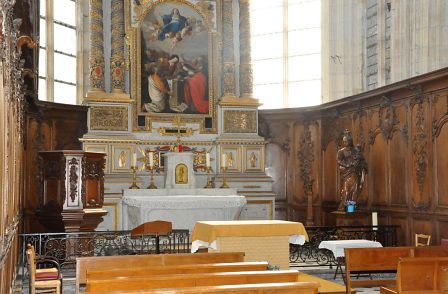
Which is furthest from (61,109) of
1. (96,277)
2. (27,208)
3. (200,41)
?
(96,277)

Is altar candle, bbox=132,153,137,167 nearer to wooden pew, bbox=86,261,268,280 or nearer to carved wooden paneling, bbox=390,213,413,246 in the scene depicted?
carved wooden paneling, bbox=390,213,413,246

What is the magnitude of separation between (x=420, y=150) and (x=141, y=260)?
681 centimetres

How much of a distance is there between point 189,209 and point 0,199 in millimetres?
8777

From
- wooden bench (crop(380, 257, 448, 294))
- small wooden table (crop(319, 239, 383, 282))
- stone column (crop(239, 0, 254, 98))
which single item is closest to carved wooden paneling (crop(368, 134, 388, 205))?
small wooden table (crop(319, 239, 383, 282))

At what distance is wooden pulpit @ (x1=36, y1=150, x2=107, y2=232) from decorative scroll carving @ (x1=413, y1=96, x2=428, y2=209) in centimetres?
570

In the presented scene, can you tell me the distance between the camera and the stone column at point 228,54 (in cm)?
1658

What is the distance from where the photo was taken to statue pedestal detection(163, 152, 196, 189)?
1532 centimetres

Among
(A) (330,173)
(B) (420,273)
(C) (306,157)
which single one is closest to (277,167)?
(C) (306,157)

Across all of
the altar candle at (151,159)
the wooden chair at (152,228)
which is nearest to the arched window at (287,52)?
the altar candle at (151,159)

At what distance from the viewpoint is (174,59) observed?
16.2 meters

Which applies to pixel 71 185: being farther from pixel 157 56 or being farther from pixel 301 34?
pixel 301 34

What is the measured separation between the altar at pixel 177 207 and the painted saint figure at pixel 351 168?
2.29 m

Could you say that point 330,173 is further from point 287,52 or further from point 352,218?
point 287,52

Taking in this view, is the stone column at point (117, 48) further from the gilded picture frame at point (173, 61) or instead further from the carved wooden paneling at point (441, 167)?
the carved wooden paneling at point (441, 167)
